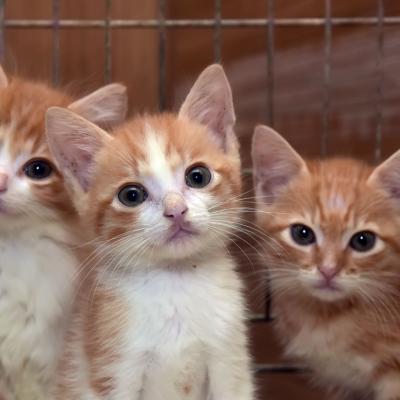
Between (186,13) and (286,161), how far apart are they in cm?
71

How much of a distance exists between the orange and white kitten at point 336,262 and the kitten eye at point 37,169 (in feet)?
1.35

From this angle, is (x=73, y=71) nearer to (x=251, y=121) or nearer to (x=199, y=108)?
(x=251, y=121)

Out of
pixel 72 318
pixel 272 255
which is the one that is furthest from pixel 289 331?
pixel 72 318

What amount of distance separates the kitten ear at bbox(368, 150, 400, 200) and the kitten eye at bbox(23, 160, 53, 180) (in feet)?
1.97

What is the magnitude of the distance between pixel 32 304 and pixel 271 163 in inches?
21.3

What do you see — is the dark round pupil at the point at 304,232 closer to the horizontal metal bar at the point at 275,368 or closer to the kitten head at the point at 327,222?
the kitten head at the point at 327,222

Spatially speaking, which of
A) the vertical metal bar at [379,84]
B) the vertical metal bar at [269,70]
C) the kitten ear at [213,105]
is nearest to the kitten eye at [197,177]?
the kitten ear at [213,105]

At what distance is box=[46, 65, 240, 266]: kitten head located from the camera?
1115 millimetres

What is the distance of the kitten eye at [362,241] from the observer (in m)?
1.35

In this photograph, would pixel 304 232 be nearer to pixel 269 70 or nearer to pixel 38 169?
pixel 269 70

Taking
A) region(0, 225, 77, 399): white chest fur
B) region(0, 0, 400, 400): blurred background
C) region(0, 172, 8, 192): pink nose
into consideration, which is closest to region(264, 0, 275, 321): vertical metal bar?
region(0, 0, 400, 400): blurred background

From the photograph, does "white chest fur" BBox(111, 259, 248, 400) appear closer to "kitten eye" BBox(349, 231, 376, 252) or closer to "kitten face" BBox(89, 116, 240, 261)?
"kitten face" BBox(89, 116, 240, 261)

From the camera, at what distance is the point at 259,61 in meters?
1.94

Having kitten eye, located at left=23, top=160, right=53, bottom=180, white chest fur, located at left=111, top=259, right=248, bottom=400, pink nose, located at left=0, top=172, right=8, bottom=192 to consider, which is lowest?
white chest fur, located at left=111, top=259, right=248, bottom=400
